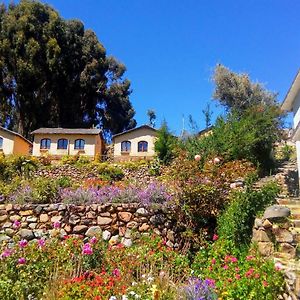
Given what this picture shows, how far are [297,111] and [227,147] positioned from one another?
3.41 metres

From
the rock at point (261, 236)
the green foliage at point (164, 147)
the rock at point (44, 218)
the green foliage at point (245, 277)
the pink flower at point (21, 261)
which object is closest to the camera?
the green foliage at point (245, 277)

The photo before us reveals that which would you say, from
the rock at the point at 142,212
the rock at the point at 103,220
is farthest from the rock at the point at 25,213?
the rock at the point at 142,212

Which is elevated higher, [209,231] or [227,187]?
[227,187]

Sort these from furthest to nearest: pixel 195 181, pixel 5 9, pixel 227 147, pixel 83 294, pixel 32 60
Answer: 1. pixel 5 9
2. pixel 32 60
3. pixel 227 147
4. pixel 195 181
5. pixel 83 294

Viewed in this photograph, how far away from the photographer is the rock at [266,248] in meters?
6.17

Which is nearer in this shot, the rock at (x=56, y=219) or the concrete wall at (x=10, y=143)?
the rock at (x=56, y=219)

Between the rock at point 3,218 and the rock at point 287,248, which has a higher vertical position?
the rock at point 3,218

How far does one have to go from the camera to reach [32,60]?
1448 inches

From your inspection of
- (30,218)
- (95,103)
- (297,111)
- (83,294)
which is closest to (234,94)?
(297,111)

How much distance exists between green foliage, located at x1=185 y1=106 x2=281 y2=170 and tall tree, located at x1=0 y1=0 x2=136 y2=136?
23.6 metres

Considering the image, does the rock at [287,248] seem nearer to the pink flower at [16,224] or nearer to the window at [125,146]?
the pink flower at [16,224]

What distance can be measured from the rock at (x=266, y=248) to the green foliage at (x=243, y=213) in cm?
69

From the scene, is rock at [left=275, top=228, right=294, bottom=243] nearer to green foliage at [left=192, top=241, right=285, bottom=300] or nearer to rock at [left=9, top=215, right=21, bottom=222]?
green foliage at [left=192, top=241, right=285, bottom=300]

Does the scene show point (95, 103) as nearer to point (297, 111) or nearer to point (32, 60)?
point (32, 60)
